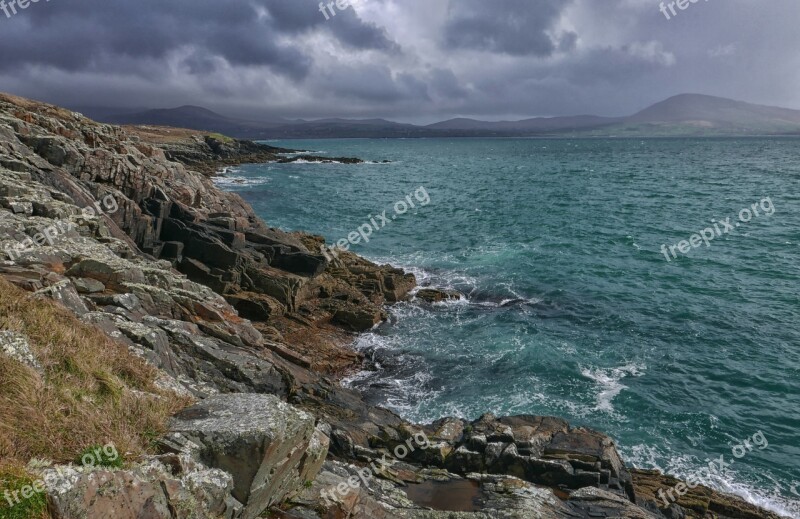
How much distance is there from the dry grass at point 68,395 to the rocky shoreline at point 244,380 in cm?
26

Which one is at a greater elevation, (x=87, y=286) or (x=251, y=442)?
A: (x=87, y=286)

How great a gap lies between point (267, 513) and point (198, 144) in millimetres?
154976

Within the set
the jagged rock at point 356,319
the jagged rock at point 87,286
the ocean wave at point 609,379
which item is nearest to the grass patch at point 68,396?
the jagged rock at point 87,286

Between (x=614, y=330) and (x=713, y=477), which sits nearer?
(x=713, y=477)

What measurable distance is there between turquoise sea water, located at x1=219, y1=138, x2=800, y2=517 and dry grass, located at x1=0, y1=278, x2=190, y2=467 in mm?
14174

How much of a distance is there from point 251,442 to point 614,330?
26.6m

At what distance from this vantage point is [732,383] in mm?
24875

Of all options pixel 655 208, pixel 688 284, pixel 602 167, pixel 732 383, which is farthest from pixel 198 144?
pixel 732 383

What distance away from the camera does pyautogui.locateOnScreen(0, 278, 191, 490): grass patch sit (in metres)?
7.25

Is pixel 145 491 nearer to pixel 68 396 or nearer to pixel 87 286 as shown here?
pixel 68 396

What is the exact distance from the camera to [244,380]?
1630cm

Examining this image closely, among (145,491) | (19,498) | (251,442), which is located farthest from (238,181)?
(19,498)

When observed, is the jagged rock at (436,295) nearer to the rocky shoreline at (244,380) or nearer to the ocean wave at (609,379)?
the rocky shoreline at (244,380)

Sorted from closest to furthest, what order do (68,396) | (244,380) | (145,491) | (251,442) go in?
(145,491) < (68,396) < (251,442) < (244,380)
